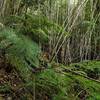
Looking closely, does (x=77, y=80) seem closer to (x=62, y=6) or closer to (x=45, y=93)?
(x=45, y=93)

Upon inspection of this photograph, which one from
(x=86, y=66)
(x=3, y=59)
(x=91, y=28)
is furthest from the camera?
(x=91, y=28)

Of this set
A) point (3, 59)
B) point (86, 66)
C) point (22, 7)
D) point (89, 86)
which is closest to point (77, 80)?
point (89, 86)

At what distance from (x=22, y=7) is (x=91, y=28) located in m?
0.96

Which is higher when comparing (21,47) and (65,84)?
(21,47)

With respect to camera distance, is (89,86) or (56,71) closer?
(89,86)

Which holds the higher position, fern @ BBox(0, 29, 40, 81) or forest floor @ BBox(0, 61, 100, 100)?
fern @ BBox(0, 29, 40, 81)

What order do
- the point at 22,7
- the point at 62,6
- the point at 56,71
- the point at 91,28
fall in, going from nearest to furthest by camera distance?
the point at 56,71, the point at 22,7, the point at 91,28, the point at 62,6

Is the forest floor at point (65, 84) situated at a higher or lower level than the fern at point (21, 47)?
lower

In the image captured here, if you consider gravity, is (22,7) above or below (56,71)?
above

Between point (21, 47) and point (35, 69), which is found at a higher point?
point (21, 47)

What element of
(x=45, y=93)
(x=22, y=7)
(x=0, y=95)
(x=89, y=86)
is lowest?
(x=0, y=95)

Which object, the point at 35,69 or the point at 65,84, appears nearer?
the point at 65,84

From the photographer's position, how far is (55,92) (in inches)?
56.7

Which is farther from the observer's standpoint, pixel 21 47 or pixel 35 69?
pixel 35 69
